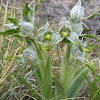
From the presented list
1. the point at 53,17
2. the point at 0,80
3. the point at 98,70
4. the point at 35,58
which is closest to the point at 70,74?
the point at 35,58

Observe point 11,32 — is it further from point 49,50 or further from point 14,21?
point 49,50

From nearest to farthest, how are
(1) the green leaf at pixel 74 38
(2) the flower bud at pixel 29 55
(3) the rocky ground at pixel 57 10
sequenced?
(1) the green leaf at pixel 74 38
(2) the flower bud at pixel 29 55
(3) the rocky ground at pixel 57 10

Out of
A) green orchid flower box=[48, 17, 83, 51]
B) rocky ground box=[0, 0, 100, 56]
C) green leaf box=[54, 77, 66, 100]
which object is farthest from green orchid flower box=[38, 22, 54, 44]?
rocky ground box=[0, 0, 100, 56]

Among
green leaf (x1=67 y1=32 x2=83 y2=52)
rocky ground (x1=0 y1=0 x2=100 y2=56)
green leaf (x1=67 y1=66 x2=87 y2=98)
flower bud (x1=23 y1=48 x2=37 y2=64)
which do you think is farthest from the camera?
rocky ground (x1=0 y1=0 x2=100 y2=56)

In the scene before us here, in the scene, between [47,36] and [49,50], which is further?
[47,36]

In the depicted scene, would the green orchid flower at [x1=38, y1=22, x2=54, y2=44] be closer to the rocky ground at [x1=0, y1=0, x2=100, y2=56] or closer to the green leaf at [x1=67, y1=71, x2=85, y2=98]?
the green leaf at [x1=67, y1=71, x2=85, y2=98]

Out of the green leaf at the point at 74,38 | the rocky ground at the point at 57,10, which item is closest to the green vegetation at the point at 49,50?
the green leaf at the point at 74,38

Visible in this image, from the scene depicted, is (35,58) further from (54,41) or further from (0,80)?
(0,80)

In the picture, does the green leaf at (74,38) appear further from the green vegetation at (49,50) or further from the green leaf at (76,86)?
the green leaf at (76,86)

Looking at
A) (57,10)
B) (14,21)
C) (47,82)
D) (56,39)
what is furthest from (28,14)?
(57,10)

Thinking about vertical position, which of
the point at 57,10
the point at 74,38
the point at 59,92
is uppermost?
the point at 57,10

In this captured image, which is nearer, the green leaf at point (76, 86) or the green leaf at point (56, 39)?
the green leaf at point (56, 39)

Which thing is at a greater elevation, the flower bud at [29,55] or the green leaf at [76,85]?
the flower bud at [29,55]
